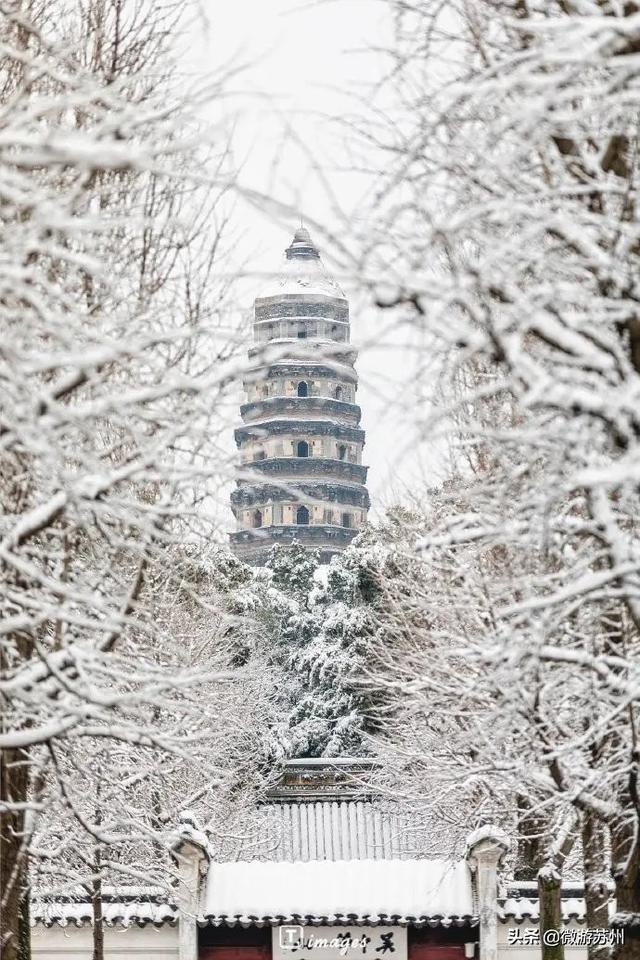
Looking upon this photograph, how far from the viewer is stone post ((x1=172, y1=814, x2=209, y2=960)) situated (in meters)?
17.9

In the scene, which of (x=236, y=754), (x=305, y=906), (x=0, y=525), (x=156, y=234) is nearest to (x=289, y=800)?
(x=236, y=754)

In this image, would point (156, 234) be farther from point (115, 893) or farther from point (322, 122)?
point (115, 893)

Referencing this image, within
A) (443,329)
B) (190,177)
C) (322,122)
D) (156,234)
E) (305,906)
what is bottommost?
(305,906)

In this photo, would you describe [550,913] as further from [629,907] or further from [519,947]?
[629,907]

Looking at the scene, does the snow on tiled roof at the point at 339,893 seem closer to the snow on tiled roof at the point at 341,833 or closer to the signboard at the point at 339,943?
the signboard at the point at 339,943

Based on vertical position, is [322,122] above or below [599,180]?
above

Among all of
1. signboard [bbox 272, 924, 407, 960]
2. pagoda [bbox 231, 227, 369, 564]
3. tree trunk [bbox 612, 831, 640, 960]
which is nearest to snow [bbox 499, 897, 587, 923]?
signboard [bbox 272, 924, 407, 960]

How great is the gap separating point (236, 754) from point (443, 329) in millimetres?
21530

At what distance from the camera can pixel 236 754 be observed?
2583cm

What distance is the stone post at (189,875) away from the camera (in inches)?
706

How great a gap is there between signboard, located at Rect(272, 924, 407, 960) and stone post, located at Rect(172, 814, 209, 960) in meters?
1.08

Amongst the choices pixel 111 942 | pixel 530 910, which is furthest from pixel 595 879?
pixel 111 942

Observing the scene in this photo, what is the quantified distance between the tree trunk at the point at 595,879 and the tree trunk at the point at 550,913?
58 centimetres

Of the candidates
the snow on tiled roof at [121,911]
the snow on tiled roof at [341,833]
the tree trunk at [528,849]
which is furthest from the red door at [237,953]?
the snow on tiled roof at [341,833]
